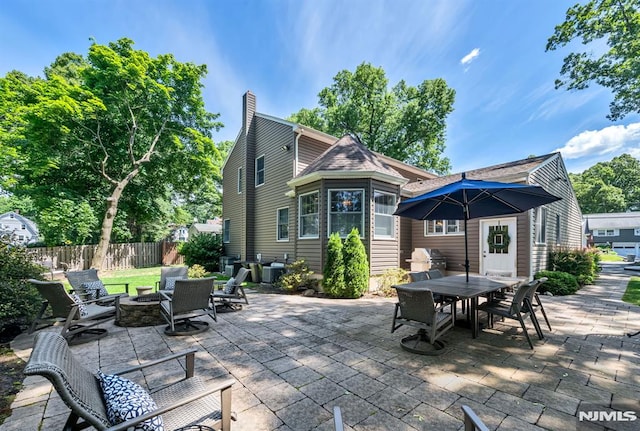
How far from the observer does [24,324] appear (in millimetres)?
4855

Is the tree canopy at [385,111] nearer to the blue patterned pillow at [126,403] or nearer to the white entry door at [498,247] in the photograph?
the white entry door at [498,247]

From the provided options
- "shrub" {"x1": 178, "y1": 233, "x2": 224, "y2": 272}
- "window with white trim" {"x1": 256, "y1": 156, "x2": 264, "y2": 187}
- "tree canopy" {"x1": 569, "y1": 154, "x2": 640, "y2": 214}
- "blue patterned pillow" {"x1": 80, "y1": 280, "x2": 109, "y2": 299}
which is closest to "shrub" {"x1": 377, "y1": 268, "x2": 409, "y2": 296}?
"blue patterned pillow" {"x1": 80, "y1": 280, "x2": 109, "y2": 299}

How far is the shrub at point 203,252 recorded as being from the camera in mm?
14734

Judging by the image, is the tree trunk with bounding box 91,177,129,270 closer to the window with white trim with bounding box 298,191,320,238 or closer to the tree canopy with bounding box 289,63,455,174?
the window with white trim with bounding box 298,191,320,238

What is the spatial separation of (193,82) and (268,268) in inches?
448

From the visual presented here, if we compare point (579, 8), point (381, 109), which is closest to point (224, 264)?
point (381, 109)

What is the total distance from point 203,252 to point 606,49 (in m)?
21.6

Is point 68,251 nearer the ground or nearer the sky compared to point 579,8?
nearer the ground

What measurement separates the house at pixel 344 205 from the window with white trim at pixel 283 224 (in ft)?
0.15

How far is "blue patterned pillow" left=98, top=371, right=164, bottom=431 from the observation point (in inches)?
61.6

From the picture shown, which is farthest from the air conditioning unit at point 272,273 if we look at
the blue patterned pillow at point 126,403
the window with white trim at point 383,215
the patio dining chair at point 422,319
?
the blue patterned pillow at point 126,403

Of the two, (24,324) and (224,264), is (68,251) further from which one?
(24,324)

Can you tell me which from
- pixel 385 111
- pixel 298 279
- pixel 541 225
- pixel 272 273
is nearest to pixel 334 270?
pixel 298 279

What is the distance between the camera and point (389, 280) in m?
8.34
